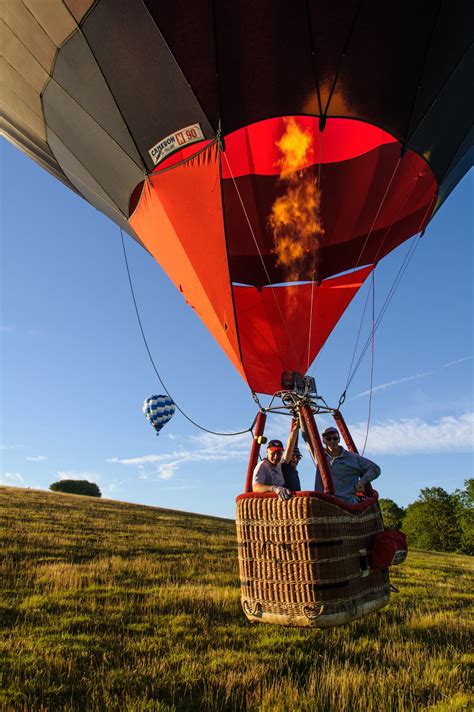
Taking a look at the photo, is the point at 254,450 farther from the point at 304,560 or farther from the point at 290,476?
the point at 304,560

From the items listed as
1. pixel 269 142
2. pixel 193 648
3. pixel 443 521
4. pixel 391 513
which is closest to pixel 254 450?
pixel 193 648

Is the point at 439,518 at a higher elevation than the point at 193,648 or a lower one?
higher

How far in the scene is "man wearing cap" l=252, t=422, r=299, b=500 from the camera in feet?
16.4

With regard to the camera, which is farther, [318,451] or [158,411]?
[158,411]

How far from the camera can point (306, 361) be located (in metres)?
7.84

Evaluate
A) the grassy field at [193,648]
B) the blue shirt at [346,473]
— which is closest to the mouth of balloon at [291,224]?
the blue shirt at [346,473]

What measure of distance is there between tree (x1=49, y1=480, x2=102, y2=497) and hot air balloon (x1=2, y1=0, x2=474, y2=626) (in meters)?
47.3

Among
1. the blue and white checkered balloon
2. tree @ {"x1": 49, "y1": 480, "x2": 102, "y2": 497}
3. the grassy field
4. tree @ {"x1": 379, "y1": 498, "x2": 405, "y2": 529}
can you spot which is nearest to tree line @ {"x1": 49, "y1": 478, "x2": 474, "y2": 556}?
tree @ {"x1": 49, "y1": 480, "x2": 102, "y2": 497}

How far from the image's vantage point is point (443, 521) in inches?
2244

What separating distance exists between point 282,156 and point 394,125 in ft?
7.26

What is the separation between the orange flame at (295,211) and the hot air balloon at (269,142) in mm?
31

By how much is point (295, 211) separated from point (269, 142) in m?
1.33

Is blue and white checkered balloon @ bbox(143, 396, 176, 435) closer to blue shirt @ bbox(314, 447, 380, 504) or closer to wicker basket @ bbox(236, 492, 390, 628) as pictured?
blue shirt @ bbox(314, 447, 380, 504)

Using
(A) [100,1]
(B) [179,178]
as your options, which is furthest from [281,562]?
(A) [100,1]
